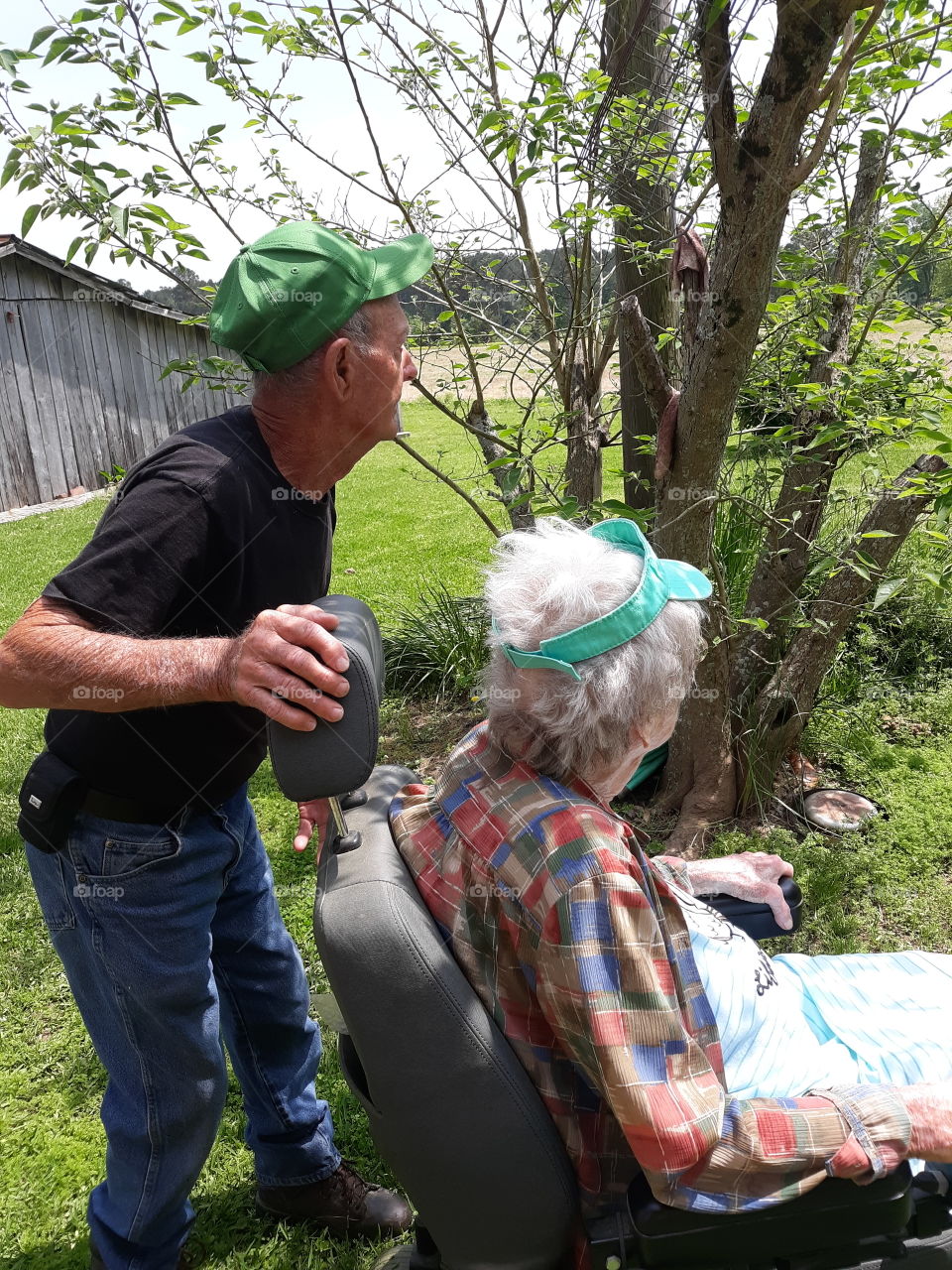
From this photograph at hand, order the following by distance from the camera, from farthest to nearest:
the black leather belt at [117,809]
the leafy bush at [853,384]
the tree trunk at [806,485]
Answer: the tree trunk at [806,485]
the leafy bush at [853,384]
the black leather belt at [117,809]

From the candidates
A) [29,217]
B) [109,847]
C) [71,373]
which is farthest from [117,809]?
[71,373]

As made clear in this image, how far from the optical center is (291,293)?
1695 mm

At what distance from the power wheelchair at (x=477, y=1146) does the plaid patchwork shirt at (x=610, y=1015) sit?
0.05 metres

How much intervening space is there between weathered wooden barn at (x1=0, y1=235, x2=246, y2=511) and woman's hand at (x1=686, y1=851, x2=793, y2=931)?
11.8 m

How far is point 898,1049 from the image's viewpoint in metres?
1.77

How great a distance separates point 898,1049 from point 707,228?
293 cm

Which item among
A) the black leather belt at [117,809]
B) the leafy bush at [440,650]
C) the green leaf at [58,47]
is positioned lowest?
the leafy bush at [440,650]

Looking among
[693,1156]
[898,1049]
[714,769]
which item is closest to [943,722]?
[714,769]

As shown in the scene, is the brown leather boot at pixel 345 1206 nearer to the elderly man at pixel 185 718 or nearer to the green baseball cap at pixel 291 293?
the elderly man at pixel 185 718

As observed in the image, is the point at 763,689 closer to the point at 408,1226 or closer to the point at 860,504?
the point at 860,504

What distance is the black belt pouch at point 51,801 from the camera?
165cm

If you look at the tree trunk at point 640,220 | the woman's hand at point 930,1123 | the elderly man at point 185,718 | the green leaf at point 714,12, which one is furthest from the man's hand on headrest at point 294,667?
the tree trunk at point 640,220

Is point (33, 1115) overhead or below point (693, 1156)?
below

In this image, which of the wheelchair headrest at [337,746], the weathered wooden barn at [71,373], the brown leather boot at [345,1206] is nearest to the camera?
the wheelchair headrest at [337,746]
